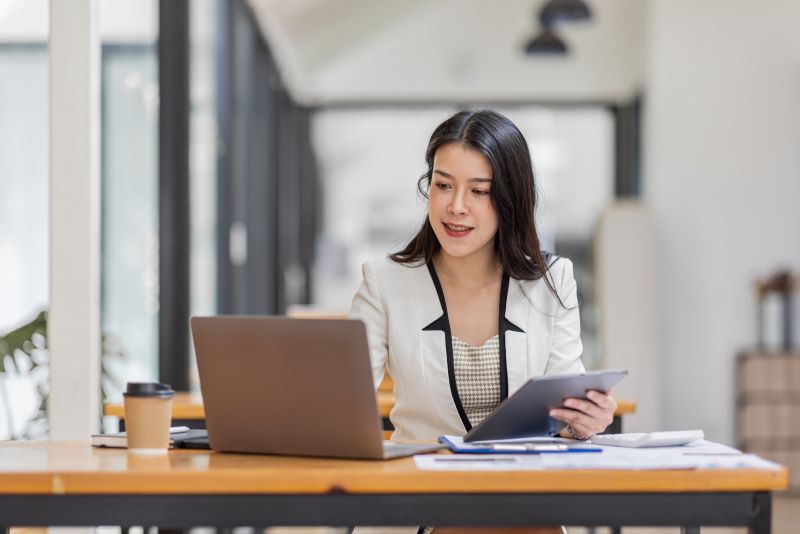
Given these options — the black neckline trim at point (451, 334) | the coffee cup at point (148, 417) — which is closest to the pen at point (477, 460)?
the coffee cup at point (148, 417)

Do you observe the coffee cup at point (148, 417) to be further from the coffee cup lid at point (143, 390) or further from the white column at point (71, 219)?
the white column at point (71, 219)

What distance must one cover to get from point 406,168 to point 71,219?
7.42 meters

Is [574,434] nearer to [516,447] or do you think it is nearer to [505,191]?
[516,447]

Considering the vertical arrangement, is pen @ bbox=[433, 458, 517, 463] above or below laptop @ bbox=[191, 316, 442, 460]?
below

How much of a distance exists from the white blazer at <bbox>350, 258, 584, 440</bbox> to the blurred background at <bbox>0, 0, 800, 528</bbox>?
231mm

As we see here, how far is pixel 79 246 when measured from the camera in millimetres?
2820

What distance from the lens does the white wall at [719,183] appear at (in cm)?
779

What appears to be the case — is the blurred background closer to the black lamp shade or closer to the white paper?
the black lamp shade

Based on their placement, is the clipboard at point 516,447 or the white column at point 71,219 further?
the white column at point 71,219

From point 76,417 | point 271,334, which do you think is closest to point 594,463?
point 271,334

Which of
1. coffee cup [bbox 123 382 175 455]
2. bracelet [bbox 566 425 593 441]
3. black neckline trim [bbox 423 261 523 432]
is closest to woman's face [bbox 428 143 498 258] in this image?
black neckline trim [bbox 423 261 523 432]

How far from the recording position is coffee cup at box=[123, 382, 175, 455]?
1809mm

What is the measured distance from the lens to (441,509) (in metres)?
1.53

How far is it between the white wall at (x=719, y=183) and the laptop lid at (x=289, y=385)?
6.37 m
